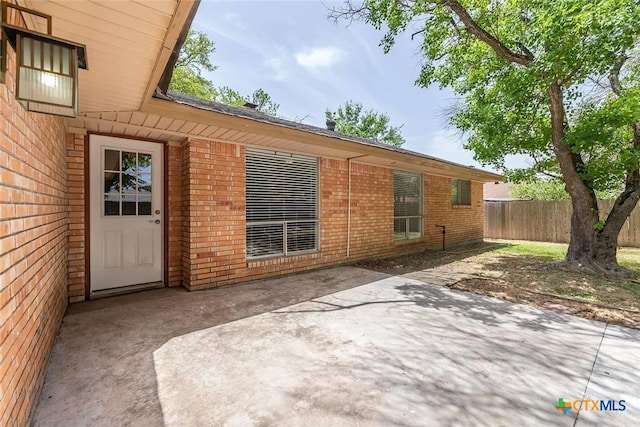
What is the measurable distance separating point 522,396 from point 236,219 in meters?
4.00

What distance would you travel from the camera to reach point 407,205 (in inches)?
310

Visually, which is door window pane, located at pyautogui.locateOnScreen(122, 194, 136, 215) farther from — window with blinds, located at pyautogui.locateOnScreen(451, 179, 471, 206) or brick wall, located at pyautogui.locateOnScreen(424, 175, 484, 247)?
window with blinds, located at pyautogui.locateOnScreen(451, 179, 471, 206)

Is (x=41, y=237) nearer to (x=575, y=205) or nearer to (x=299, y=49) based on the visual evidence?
(x=575, y=205)

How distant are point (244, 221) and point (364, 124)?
25458 millimetres

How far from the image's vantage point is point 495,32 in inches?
222

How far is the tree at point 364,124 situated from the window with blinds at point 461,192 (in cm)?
1858

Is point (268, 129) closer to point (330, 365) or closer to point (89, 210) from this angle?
point (89, 210)

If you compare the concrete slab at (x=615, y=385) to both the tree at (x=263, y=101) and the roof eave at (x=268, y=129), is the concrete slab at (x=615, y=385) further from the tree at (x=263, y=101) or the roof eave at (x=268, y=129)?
the tree at (x=263, y=101)

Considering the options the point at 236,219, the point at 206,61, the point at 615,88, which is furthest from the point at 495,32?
the point at 206,61

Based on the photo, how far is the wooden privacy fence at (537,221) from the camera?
9391 millimetres

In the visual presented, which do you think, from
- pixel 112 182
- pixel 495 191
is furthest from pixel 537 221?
pixel 495 191

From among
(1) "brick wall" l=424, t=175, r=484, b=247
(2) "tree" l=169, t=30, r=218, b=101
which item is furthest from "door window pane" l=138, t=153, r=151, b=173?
(2) "tree" l=169, t=30, r=218, b=101

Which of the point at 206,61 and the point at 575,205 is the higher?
the point at 206,61

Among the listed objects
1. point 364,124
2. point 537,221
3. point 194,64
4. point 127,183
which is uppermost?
point 364,124
